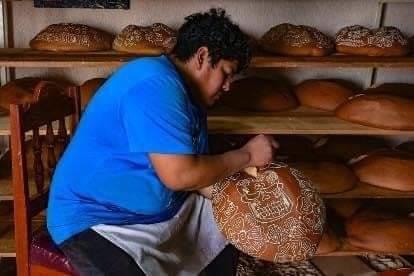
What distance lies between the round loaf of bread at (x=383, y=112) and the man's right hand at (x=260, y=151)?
68cm

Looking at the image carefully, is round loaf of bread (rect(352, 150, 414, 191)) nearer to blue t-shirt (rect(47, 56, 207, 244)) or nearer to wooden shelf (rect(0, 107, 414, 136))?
wooden shelf (rect(0, 107, 414, 136))

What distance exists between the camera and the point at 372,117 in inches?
77.9

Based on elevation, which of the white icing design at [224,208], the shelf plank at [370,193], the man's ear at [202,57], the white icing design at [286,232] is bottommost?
the shelf plank at [370,193]

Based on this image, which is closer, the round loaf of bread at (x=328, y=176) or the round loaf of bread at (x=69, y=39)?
the round loaf of bread at (x=69, y=39)

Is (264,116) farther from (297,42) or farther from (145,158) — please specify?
(145,158)

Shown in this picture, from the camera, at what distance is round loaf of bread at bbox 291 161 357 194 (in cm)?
207

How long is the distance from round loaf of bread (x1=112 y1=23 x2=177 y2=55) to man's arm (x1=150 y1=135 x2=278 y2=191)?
65 cm

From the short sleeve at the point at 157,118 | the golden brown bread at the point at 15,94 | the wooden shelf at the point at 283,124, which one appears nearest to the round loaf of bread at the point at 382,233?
the wooden shelf at the point at 283,124

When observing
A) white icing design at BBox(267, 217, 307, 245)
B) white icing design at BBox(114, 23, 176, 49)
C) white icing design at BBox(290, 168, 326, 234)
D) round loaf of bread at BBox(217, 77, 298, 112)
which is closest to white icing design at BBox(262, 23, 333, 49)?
round loaf of bread at BBox(217, 77, 298, 112)

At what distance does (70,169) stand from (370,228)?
1267 millimetres

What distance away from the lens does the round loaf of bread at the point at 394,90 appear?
6.97 ft

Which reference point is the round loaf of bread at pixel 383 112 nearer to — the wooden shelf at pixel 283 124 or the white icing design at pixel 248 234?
the wooden shelf at pixel 283 124

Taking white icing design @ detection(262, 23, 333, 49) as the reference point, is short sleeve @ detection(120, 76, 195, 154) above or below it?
below

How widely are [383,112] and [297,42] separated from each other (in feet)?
1.34
